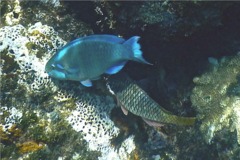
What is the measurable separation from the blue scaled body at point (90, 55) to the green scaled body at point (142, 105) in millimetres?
391

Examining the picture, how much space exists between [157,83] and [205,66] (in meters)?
0.57

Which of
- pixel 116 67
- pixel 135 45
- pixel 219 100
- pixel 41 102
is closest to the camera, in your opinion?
pixel 135 45

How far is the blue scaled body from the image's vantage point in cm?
253

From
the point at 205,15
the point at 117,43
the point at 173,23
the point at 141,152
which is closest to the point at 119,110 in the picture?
the point at 141,152

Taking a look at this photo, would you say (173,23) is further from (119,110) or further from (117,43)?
(119,110)

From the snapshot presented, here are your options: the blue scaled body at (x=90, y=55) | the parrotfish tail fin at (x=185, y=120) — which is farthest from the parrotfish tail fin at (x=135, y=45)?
the parrotfish tail fin at (x=185, y=120)

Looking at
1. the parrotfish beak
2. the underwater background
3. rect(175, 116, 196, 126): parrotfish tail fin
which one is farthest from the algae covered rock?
the parrotfish beak

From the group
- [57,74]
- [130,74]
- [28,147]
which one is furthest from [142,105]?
[28,147]

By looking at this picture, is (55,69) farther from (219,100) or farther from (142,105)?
(219,100)

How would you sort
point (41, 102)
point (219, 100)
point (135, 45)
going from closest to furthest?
point (135, 45) < point (41, 102) < point (219, 100)

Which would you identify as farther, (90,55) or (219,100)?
(219,100)

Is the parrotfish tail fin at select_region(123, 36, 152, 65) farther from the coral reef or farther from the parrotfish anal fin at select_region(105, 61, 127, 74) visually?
the coral reef

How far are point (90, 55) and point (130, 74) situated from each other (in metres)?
0.85

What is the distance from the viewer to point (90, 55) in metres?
2.57
